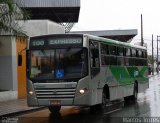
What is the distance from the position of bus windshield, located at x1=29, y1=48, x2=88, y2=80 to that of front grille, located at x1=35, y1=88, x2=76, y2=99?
435 mm

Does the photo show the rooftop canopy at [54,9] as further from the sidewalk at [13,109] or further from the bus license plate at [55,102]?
the bus license plate at [55,102]

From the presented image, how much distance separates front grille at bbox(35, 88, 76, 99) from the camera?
55.7 ft

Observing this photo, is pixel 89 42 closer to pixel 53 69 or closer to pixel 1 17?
pixel 53 69

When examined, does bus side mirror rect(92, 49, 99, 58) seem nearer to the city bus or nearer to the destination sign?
the city bus

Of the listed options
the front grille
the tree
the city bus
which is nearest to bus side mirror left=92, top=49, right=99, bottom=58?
the city bus

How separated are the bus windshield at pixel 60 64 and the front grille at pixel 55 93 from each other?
0.44 m

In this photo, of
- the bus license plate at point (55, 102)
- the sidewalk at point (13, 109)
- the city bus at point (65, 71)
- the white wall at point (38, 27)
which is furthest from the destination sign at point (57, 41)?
the white wall at point (38, 27)

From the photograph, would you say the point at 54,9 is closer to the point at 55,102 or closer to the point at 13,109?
the point at 13,109

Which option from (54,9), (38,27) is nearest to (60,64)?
(38,27)

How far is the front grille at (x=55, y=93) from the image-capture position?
17.0m

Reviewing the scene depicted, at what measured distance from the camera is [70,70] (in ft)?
55.9

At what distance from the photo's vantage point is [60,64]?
17094 millimetres

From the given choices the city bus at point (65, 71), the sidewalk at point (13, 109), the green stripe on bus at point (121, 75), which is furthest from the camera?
the green stripe on bus at point (121, 75)

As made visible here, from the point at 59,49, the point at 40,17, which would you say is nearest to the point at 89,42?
the point at 59,49
